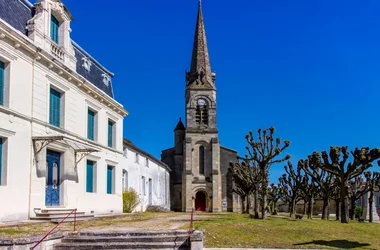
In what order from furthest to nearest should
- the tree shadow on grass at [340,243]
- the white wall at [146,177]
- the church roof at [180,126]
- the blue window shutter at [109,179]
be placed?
1. the church roof at [180,126]
2. the white wall at [146,177]
3. the blue window shutter at [109,179]
4. the tree shadow on grass at [340,243]

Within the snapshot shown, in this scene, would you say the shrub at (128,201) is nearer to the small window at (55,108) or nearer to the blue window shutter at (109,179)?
the blue window shutter at (109,179)

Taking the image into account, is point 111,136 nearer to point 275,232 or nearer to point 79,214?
point 79,214

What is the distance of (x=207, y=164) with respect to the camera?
60.4 metres

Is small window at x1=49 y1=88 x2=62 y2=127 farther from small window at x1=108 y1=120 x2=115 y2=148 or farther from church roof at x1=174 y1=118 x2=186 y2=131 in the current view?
church roof at x1=174 y1=118 x2=186 y2=131

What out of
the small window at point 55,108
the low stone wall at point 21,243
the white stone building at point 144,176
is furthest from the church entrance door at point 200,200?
the low stone wall at point 21,243

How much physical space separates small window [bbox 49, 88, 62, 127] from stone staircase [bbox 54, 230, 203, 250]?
7728 mm

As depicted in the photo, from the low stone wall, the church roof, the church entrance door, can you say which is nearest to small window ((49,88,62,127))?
the low stone wall

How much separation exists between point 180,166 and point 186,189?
16.1ft

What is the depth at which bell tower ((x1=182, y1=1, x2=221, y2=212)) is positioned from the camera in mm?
59250

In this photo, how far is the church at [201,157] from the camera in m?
59.5

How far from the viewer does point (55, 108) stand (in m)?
18.6

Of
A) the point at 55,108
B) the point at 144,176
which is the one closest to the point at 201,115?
the point at 144,176

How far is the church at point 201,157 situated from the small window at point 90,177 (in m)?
37.2

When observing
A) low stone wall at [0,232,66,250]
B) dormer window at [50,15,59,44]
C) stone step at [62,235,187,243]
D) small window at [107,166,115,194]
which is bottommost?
stone step at [62,235,187,243]
